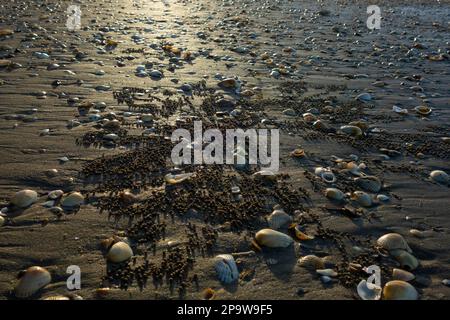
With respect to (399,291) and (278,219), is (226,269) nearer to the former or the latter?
(278,219)

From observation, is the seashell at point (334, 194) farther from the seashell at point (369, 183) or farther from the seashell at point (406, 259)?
the seashell at point (406, 259)

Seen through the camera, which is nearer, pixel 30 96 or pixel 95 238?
pixel 95 238

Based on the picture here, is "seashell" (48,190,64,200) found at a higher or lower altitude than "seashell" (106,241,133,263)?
higher

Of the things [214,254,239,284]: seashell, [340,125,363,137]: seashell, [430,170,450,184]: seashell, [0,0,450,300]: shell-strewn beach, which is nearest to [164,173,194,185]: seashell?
[0,0,450,300]: shell-strewn beach

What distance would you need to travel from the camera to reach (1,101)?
493 centimetres

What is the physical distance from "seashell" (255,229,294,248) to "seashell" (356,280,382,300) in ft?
1.91

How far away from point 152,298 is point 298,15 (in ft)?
39.0

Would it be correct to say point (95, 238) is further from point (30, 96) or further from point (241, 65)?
point (241, 65)

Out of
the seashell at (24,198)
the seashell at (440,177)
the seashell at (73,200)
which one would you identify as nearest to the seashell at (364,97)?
the seashell at (440,177)

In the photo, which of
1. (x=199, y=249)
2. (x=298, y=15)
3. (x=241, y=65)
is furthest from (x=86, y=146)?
(x=298, y=15)

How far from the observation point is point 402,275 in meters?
2.62

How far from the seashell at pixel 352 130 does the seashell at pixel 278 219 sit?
1960 mm

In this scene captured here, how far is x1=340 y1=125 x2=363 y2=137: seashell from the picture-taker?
4.62m

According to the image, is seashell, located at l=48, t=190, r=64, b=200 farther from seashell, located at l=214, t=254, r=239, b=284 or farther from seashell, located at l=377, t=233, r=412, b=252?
seashell, located at l=377, t=233, r=412, b=252
